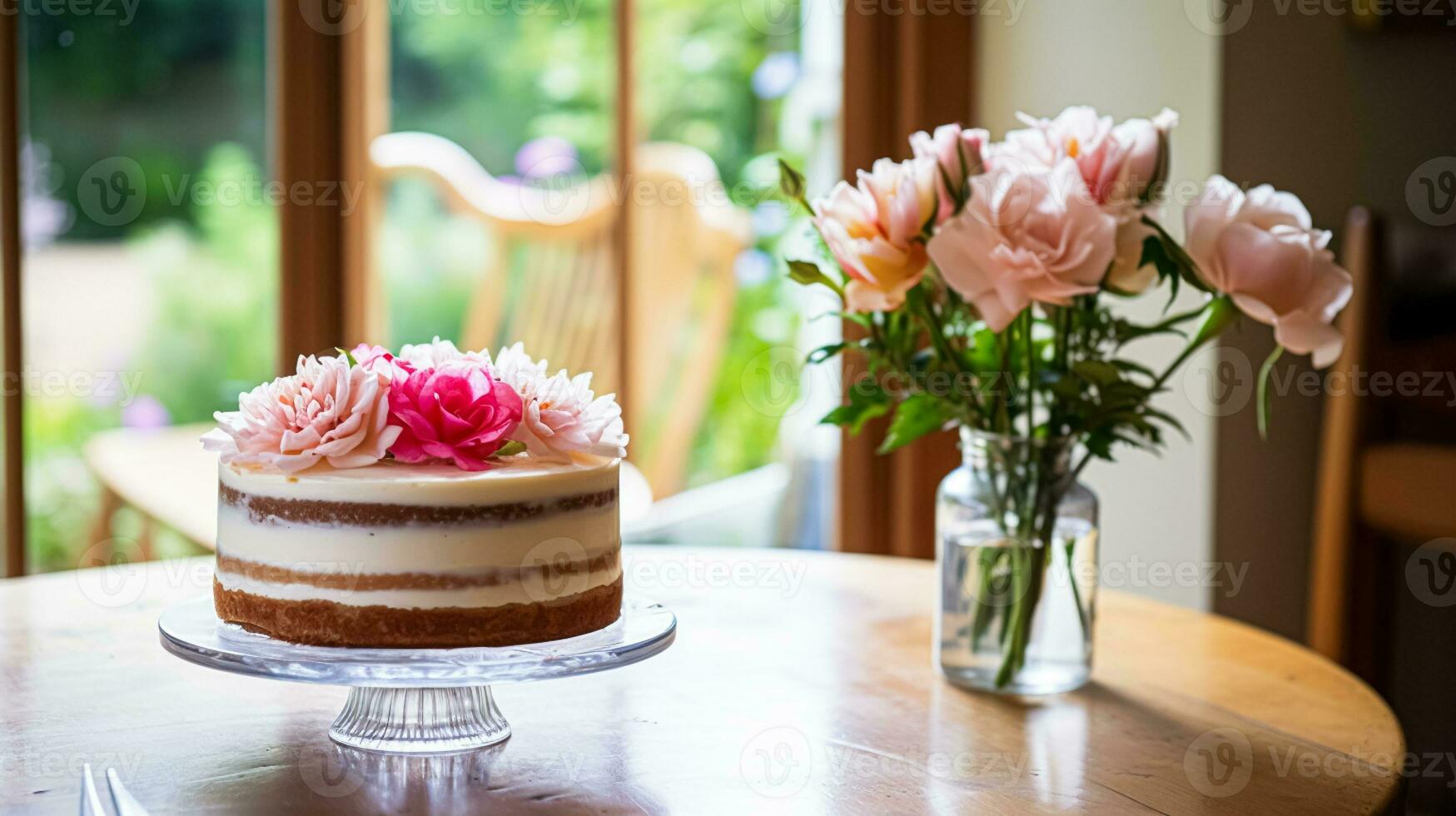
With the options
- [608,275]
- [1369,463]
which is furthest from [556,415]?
[608,275]

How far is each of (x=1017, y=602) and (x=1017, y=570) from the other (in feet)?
0.08

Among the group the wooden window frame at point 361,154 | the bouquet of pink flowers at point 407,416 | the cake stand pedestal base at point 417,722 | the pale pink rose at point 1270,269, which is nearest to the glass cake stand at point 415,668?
the cake stand pedestal base at point 417,722

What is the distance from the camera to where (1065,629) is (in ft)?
3.47

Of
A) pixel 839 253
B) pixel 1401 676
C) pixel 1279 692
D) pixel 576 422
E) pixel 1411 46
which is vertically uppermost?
pixel 1411 46

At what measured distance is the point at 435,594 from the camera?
0.81 metres

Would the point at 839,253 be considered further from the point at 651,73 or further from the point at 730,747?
the point at 651,73

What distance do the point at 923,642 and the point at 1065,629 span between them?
0.50 feet

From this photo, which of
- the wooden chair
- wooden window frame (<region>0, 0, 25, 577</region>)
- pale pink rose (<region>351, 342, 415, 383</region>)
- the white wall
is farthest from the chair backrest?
pale pink rose (<region>351, 342, 415, 383</region>)

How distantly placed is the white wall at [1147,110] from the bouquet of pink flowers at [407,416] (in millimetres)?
1257

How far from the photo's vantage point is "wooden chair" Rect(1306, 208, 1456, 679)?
1.72 m

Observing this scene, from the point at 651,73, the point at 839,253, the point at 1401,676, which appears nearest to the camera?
the point at 839,253

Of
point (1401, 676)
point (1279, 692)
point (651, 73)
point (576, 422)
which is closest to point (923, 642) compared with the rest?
point (1279, 692)

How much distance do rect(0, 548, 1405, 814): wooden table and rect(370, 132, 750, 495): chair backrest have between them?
1.28 meters

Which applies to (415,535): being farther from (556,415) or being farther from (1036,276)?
(1036,276)
